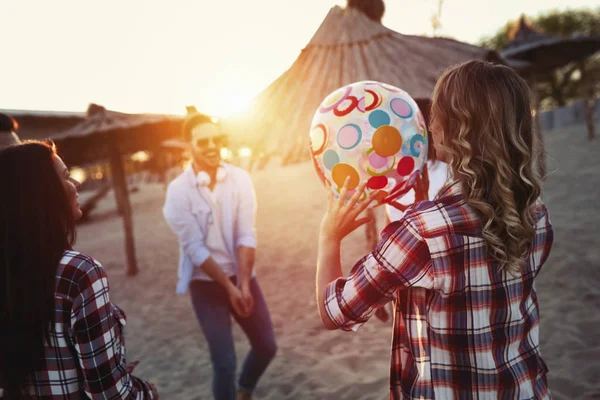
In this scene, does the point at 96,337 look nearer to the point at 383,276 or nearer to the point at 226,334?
the point at 383,276

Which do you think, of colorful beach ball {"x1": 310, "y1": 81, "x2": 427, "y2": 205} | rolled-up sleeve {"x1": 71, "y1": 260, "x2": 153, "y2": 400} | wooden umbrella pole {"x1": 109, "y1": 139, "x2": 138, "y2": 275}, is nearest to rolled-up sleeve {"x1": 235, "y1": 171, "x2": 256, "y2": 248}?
colorful beach ball {"x1": 310, "y1": 81, "x2": 427, "y2": 205}

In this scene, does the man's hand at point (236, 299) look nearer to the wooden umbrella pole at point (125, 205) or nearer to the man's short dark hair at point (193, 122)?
the man's short dark hair at point (193, 122)

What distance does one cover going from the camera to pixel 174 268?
9578 mm

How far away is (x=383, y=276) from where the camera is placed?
49.9 inches

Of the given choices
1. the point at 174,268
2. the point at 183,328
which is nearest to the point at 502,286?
the point at 183,328

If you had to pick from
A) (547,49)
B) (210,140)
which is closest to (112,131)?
(210,140)

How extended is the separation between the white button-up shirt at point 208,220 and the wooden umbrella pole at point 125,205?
711 centimetres

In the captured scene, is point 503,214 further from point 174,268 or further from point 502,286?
point 174,268

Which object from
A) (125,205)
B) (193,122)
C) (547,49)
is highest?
(547,49)

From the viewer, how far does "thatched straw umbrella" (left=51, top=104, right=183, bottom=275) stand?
9.15 metres

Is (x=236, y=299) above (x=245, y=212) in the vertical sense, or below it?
below

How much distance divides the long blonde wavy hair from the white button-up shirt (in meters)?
1.96

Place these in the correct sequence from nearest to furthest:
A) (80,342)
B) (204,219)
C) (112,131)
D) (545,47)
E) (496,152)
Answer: (496,152)
(80,342)
(204,219)
(112,131)
(545,47)

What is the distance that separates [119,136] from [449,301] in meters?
10.0
